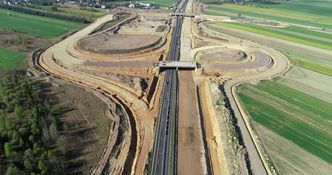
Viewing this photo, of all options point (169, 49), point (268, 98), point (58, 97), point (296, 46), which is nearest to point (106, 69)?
point (58, 97)

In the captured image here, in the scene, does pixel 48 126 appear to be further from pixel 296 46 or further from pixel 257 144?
pixel 296 46

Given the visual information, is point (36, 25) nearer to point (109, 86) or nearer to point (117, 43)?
point (117, 43)

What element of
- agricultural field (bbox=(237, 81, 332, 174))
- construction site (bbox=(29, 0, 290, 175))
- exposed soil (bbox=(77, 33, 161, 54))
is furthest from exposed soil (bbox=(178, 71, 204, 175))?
exposed soil (bbox=(77, 33, 161, 54))

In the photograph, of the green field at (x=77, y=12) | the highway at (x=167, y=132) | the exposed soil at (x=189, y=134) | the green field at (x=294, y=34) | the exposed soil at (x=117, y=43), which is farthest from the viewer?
the green field at (x=77, y=12)

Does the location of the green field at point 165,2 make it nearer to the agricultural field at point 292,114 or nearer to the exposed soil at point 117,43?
the exposed soil at point 117,43

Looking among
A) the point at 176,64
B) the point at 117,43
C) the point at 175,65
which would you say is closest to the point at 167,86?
the point at 175,65

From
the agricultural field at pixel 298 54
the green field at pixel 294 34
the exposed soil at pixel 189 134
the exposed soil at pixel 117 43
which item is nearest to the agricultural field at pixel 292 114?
the exposed soil at pixel 189 134

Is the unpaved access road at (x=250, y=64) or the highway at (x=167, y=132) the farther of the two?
the unpaved access road at (x=250, y=64)

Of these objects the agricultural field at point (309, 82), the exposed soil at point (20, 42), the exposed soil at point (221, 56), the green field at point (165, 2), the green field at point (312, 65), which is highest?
the green field at point (165, 2)
